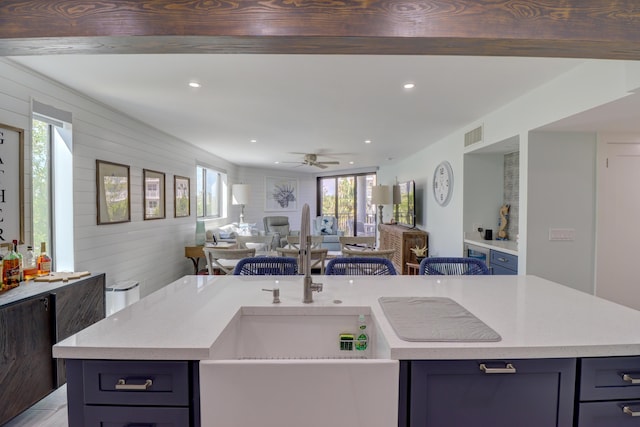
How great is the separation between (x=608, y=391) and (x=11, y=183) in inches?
146

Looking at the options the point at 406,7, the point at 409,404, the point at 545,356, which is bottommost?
the point at 409,404

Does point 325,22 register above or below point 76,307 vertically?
above

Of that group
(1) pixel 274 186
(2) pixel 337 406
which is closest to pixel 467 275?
(2) pixel 337 406

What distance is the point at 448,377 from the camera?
3.60 ft

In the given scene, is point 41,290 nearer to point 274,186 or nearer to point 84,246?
point 84,246

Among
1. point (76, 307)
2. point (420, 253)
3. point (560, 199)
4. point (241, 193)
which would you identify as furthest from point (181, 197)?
point (560, 199)

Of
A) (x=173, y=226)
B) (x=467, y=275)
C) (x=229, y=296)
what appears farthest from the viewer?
(x=173, y=226)

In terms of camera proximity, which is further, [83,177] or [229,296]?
[83,177]

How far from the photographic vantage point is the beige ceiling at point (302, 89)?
8.30 ft

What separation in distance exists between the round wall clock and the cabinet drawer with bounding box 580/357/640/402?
4.23 metres

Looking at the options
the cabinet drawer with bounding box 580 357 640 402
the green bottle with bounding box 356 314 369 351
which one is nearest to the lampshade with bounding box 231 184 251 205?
the green bottle with bounding box 356 314 369 351

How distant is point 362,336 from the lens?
147 centimetres

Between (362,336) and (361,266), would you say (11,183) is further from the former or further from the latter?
(362,336)

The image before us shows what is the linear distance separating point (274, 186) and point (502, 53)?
345 inches
